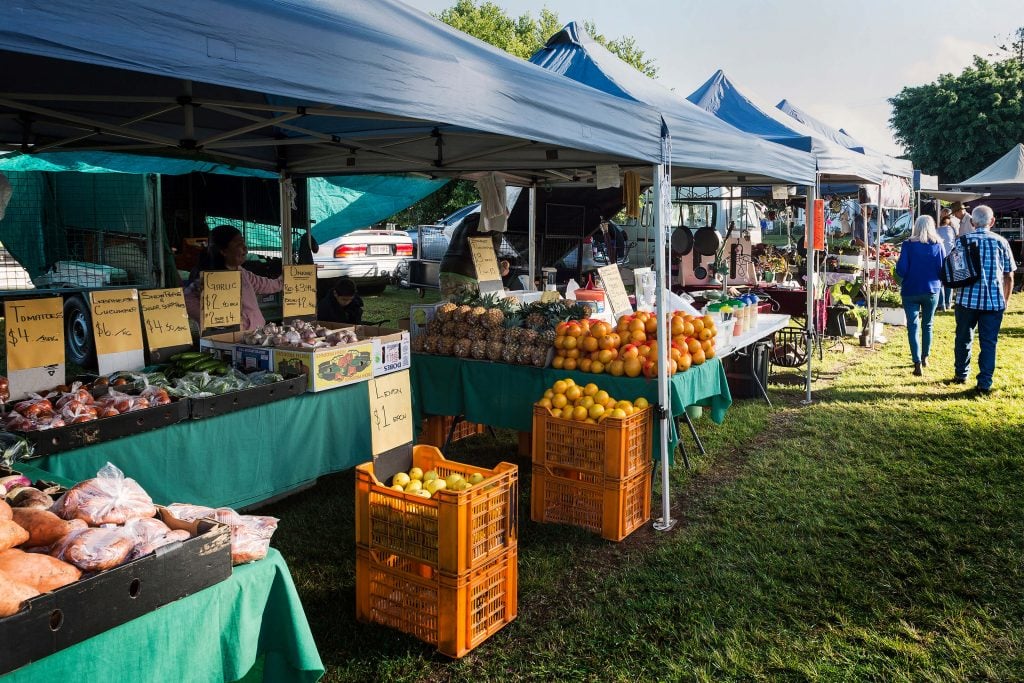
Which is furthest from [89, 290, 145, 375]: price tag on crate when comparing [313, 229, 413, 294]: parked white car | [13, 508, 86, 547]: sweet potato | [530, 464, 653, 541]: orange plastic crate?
[313, 229, 413, 294]: parked white car

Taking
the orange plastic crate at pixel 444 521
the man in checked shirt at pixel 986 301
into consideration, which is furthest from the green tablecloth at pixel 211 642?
the man in checked shirt at pixel 986 301

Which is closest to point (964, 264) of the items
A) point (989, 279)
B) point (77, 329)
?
point (989, 279)

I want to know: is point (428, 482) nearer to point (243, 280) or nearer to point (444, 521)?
point (444, 521)

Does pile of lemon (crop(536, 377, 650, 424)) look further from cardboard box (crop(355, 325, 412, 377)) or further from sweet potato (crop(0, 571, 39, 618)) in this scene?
sweet potato (crop(0, 571, 39, 618))

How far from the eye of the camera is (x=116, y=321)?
3723mm

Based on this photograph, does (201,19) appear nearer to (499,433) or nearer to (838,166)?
(499,433)

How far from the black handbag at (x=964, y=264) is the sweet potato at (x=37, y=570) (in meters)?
8.12

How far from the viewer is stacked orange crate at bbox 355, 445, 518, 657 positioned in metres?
3.07

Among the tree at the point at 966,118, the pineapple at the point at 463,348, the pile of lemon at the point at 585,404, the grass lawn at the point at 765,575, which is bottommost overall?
the grass lawn at the point at 765,575

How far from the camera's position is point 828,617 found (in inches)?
139

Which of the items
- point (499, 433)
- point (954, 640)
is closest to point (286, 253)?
point (499, 433)

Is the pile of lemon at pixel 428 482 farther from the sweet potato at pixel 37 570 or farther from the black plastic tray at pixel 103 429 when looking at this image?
the sweet potato at pixel 37 570

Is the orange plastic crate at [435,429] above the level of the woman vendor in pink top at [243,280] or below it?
below

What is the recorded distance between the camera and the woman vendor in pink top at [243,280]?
524cm
